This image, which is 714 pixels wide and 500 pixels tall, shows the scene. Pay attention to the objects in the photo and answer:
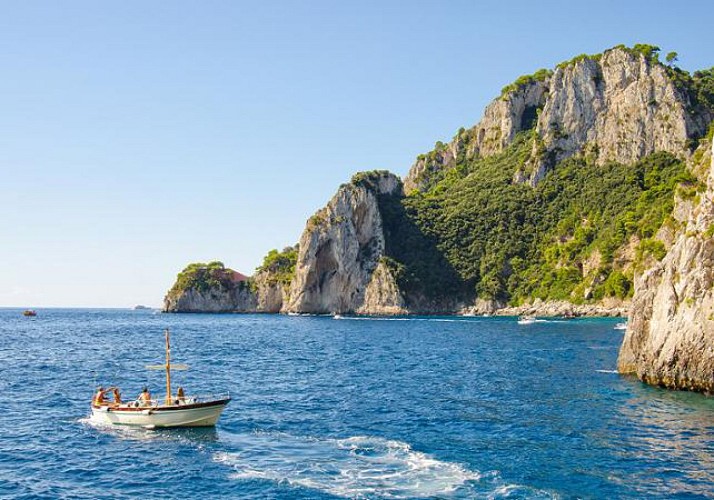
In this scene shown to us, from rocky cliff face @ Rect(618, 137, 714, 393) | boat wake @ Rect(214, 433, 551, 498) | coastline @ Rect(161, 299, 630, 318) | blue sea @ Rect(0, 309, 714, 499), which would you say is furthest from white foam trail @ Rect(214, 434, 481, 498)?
coastline @ Rect(161, 299, 630, 318)

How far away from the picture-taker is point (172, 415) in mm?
38500

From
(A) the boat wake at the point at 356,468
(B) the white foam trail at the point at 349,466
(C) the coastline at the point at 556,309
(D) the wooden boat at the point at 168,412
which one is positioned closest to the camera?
(A) the boat wake at the point at 356,468

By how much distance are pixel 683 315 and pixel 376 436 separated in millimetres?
24311

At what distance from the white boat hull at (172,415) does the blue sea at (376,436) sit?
73cm

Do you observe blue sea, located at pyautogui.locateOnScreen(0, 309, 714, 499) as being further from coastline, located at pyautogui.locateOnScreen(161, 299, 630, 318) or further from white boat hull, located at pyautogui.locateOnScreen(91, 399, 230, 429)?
coastline, located at pyautogui.locateOnScreen(161, 299, 630, 318)

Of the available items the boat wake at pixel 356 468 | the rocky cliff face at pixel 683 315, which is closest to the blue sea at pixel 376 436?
the boat wake at pixel 356 468

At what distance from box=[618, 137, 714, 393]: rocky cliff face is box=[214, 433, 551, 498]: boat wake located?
22991 millimetres

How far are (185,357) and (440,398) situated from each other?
4185 cm

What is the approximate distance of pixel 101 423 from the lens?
40375mm

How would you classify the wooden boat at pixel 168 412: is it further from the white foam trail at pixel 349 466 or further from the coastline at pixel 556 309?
the coastline at pixel 556 309

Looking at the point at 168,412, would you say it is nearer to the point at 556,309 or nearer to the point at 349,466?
the point at 349,466

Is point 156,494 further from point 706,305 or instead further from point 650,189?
point 650,189

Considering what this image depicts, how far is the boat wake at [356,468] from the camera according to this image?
2642 centimetres

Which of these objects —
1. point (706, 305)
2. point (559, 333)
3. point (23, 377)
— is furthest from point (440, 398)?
point (559, 333)
